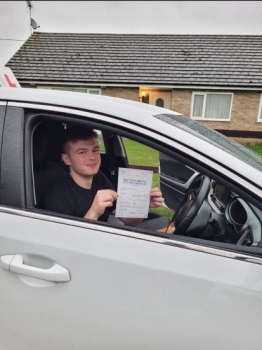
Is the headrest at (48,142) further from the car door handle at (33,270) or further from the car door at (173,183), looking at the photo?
the car door at (173,183)

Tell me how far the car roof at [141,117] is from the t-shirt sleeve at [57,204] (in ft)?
1.67

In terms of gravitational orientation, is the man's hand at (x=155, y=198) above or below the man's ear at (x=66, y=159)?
below

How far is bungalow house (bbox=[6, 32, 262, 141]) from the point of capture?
44.2 feet

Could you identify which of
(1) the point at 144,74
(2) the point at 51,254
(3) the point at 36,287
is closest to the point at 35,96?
(2) the point at 51,254

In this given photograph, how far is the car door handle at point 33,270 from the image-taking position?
3.95 ft

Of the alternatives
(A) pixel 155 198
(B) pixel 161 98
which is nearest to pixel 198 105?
(B) pixel 161 98

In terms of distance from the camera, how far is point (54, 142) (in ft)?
5.94

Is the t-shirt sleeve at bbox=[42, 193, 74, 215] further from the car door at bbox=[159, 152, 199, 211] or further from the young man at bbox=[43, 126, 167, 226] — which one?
the car door at bbox=[159, 152, 199, 211]

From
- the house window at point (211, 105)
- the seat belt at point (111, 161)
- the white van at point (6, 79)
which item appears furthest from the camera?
the house window at point (211, 105)

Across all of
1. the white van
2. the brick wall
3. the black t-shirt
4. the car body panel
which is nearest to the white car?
the car body panel

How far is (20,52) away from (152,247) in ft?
57.4

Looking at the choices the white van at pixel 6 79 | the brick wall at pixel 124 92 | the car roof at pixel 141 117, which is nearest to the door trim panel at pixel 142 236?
the car roof at pixel 141 117

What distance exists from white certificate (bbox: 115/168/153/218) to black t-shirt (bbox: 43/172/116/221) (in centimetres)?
11

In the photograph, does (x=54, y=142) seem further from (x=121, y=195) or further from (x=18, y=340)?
(x=18, y=340)
